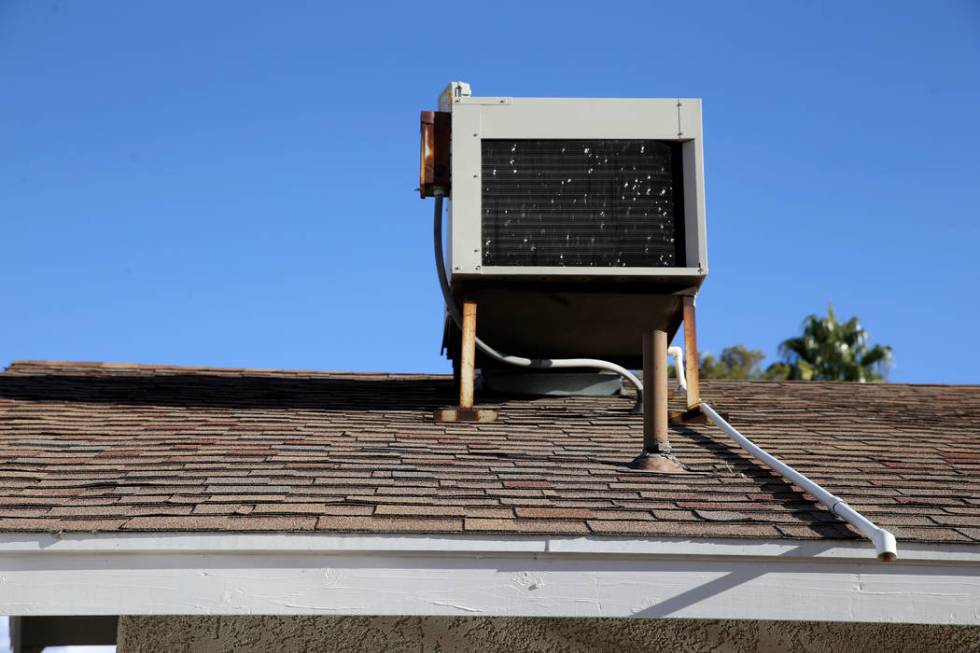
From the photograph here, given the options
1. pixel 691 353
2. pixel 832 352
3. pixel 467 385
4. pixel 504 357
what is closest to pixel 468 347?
pixel 467 385

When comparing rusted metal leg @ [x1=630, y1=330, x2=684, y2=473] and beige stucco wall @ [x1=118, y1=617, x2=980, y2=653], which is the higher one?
rusted metal leg @ [x1=630, y1=330, x2=684, y2=473]

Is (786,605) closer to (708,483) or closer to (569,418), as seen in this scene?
(708,483)

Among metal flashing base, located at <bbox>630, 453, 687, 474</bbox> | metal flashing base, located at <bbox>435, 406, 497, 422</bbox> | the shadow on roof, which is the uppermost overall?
the shadow on roof

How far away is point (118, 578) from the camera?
3.62m

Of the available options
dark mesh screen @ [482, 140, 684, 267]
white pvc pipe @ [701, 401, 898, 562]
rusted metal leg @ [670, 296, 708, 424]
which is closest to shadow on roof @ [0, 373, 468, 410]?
dark mesh screen @ [482, 140, 684, 267]

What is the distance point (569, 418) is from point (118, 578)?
2.85m

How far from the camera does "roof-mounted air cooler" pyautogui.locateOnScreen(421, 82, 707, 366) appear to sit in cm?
570

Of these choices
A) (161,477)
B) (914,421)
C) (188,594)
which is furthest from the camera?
(914,421)

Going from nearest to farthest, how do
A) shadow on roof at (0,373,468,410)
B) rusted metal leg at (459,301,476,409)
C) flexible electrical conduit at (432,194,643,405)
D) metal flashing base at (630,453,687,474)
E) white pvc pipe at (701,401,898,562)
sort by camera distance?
Answer: white pvc pipe at (701,401,898,562) < metal flashing base at (630,453,687,474) < rusted metal leg at (459,301,476,409) < flexible electrical conduit at (432,194,643,405) < shadow on roof at (0,373,468,410)

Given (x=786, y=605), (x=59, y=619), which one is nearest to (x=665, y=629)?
(x=786, y=605)

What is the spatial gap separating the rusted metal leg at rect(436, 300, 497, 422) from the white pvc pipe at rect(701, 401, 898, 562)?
133 centimetres

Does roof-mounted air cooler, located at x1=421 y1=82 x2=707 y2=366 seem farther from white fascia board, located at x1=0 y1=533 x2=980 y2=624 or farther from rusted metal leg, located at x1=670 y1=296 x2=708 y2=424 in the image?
white fascia board, located at x1=0 y1=533 x2=980 y2=624

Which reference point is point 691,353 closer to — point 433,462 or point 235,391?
point 433,462

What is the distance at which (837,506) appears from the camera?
390cm
